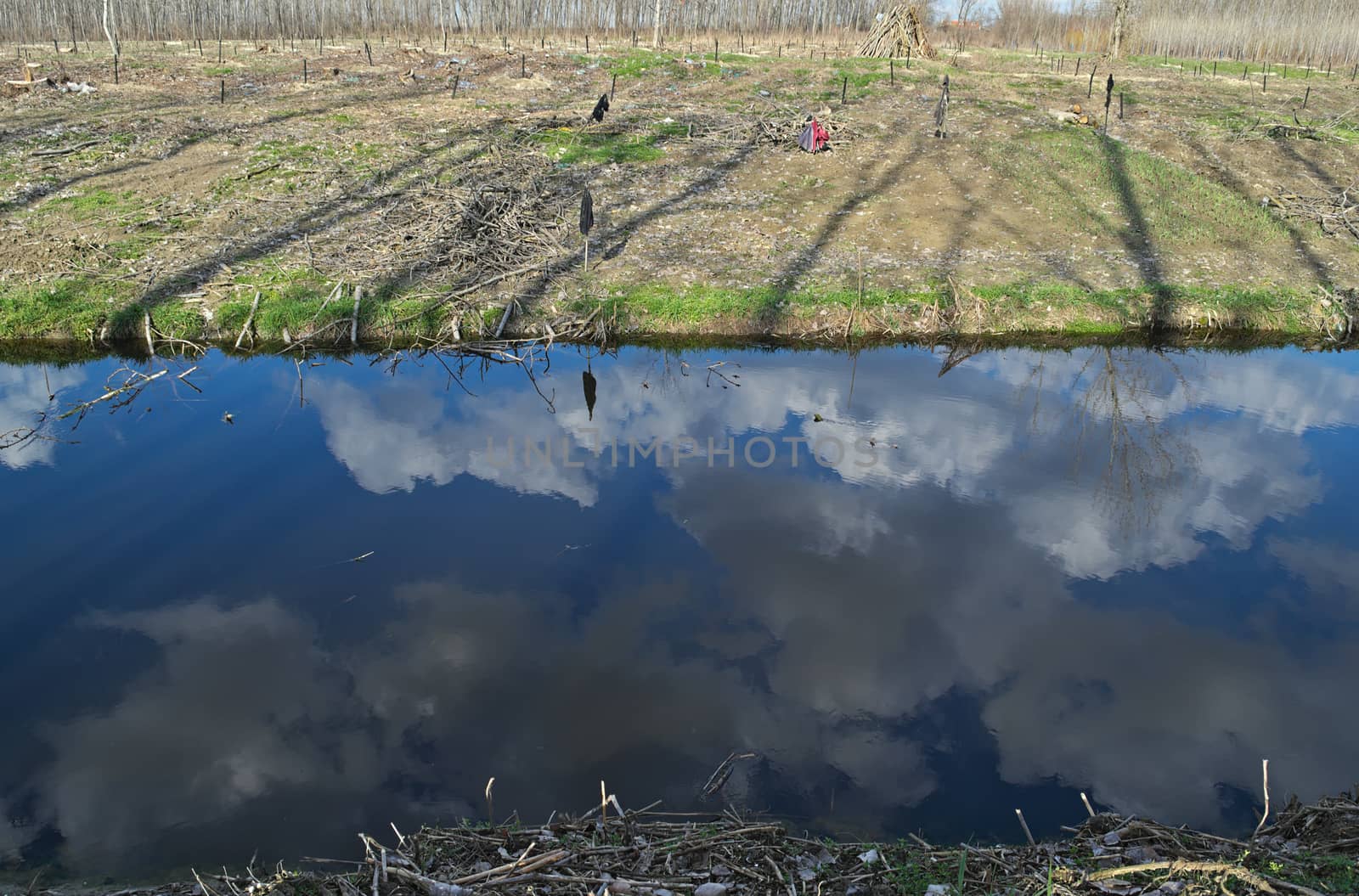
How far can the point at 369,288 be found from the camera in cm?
1655

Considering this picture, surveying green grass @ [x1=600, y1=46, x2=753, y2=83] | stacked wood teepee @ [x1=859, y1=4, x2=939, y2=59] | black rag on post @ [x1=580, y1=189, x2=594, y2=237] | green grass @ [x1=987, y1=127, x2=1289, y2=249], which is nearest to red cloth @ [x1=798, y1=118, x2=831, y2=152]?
green grass @ [x1=987, y1=127, x2=1289, y2=249]

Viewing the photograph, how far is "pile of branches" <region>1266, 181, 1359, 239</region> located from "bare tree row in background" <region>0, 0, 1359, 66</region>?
2287 cm

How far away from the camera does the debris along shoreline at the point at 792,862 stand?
4.89 meters

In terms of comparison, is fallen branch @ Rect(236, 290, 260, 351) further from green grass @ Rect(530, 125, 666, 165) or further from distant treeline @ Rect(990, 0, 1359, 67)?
distant treeline @ Rect(990, 0, 1359, 67)

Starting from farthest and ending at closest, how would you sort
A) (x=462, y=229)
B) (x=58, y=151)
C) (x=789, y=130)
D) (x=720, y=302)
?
(x=789, y=130) → (x=58, y=151) → (x=462, y=229) → (x=720, y=302)

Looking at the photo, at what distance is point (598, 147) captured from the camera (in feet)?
76.2

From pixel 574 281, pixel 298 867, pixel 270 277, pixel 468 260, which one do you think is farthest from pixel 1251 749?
pixel 270 277

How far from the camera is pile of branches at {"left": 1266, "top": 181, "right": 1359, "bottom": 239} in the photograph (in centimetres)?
2023

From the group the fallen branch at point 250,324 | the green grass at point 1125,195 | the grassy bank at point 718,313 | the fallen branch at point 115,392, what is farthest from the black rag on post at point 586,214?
the green grass at point 1125,195

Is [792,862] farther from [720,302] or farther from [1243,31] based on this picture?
[1243,31]

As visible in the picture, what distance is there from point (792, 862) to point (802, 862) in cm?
8

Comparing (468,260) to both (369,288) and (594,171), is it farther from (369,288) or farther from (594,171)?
(594,171)

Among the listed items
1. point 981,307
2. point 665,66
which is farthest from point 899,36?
point 981,307

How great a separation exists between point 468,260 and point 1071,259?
12108 mm
